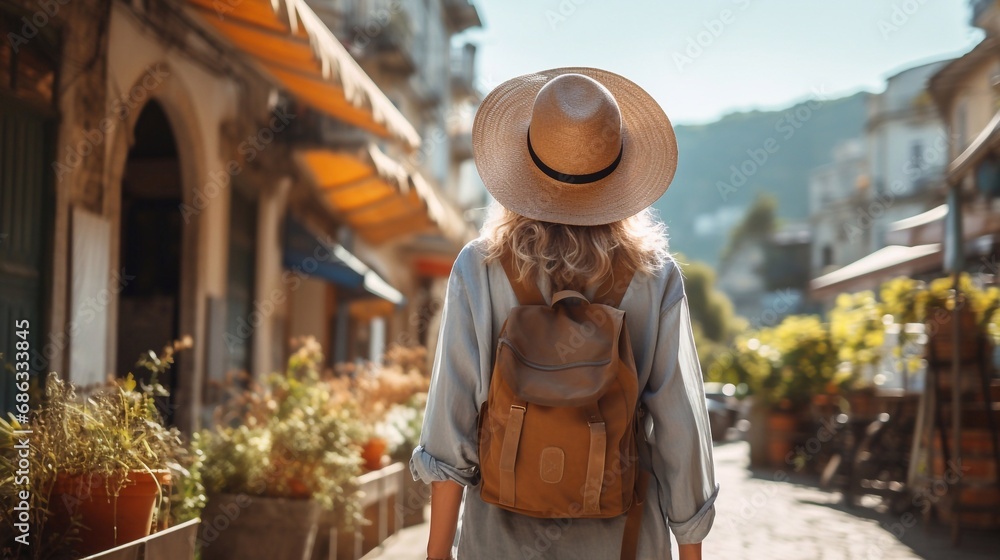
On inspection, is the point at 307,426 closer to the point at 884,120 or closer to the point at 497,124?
the point at 497,124

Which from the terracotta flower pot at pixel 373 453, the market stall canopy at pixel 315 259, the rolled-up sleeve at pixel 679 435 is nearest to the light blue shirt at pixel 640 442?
the rolled-up sleeve at pixel 679 435

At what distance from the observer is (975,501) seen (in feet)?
23.9

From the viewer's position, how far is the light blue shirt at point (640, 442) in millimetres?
2264

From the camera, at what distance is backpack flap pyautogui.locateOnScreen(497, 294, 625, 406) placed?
7.13 feet

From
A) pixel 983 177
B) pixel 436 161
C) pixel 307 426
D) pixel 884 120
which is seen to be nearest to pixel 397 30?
pixel 436 161

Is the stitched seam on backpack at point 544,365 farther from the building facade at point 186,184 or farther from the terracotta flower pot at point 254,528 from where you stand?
the building facade at point 186,184

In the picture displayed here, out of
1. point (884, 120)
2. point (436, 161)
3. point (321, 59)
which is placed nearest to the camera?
point (321, 59)

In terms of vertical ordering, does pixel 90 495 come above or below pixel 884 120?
below

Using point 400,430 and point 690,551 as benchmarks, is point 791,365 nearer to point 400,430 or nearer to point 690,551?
point 400,430

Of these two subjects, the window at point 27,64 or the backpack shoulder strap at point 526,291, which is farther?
the window at point 27,64

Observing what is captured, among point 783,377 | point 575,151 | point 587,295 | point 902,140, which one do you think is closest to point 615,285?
point 587,295

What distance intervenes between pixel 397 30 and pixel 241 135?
12.8 metres

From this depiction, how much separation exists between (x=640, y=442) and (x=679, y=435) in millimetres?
102

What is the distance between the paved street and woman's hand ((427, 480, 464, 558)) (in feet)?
13.7
